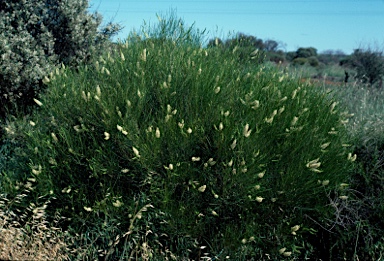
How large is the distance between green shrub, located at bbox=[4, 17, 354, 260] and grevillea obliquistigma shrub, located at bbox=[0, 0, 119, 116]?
8.63 feet

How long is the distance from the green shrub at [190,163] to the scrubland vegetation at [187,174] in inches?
0.6

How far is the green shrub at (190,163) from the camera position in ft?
14.4

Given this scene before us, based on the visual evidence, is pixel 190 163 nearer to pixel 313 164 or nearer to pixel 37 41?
pixel 313 164

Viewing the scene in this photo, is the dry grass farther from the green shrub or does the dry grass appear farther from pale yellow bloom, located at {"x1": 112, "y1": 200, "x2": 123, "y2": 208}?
pale yellow bloom, located at {"x1": 112, "y1": 200, "x2": 123, "y2": 208}

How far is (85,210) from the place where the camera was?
15.7 feet

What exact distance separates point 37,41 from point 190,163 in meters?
4.33

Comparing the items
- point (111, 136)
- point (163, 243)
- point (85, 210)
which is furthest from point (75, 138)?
point (163, 243)

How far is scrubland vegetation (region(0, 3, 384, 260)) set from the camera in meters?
4.39

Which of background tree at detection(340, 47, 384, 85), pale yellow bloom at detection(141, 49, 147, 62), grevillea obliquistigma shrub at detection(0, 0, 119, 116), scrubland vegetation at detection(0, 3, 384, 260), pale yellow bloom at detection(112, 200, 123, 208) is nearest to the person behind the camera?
pale yellow bloom at detection(112, 200, 123, 208)

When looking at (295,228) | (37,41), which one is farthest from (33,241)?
(37,41)

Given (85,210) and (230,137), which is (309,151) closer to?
(230,137)

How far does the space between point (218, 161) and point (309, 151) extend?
0.86 meters

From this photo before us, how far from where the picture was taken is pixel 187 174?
14.6ft

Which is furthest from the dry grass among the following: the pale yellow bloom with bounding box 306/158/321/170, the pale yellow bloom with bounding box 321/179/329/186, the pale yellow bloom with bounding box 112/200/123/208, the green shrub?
the pale yellow bloom with bounding box 321/179/329/186
